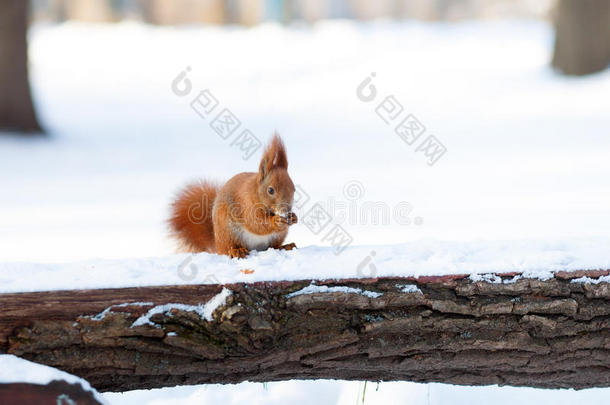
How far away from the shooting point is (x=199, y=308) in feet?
4.52

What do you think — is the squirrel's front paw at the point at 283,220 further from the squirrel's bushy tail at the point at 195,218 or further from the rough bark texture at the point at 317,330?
the squirrel's bushy tail at the point at 195,218

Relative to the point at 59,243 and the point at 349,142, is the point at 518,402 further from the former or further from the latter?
the point at 349,142

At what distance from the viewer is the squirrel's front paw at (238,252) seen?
1593mm

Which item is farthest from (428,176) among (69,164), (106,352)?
(106,352)

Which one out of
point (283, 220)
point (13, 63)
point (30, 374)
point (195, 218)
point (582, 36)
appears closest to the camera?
point (30, 374)

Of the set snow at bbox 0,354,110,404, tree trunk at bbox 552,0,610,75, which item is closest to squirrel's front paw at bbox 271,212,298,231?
snow at bbox 0,354,110,404

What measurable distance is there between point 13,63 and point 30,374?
4133 mm

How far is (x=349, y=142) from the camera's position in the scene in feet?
16.5

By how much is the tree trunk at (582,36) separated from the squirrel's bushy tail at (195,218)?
4769mm

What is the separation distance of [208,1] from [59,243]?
24.6 feet

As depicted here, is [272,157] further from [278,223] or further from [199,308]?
[199,308]

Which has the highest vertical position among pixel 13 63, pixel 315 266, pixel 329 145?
pixel 13 63

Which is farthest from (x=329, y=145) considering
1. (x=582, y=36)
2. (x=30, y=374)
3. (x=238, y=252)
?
(x=30, y=374)

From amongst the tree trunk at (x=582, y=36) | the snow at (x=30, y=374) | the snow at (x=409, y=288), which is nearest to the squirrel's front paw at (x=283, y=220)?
the snow at (x=409, y=288)
